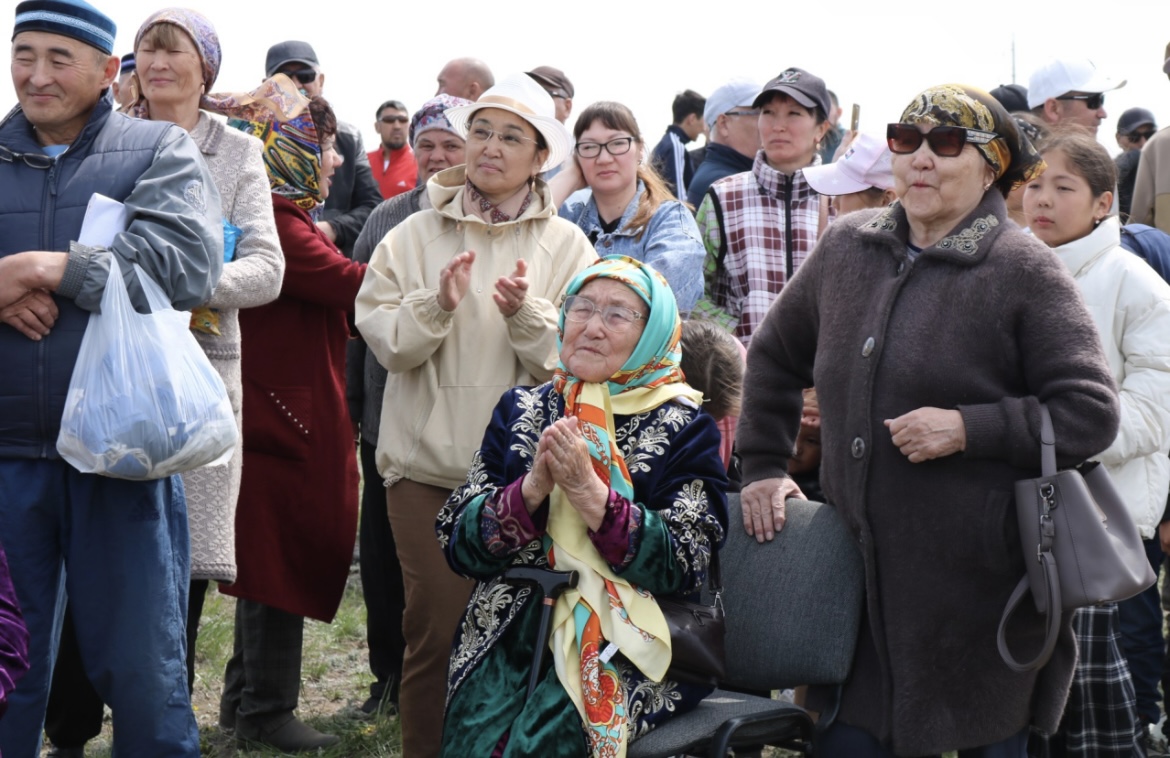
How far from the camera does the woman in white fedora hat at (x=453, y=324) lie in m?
4.18

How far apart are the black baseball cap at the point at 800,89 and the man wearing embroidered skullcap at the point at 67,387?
2.62 meters

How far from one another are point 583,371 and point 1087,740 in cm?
226

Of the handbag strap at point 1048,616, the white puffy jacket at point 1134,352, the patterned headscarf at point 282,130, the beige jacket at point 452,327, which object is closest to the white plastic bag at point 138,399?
the beige jacket at point 452,327

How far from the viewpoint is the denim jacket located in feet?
15.8

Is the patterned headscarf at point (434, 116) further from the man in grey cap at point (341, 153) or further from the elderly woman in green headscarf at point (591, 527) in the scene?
the elderly woman in green headscarf at point (591, 527)

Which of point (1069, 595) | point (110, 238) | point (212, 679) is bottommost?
point (212, 679)

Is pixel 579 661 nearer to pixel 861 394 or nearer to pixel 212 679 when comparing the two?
pixel 861 394

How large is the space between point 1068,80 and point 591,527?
4.97 meters

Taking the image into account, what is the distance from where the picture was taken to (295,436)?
490 cm

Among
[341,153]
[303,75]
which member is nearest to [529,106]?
→ [341,153]

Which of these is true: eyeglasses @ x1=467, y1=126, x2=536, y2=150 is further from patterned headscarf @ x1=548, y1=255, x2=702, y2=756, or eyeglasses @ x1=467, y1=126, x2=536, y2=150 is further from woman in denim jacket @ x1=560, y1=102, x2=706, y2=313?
patterned headscarf @ x1=548, y1=255, x2=702, y2=756

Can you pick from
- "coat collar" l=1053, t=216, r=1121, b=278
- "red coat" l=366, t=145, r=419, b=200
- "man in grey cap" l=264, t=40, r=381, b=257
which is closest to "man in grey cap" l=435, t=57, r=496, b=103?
"man in grey cap" l=264, t=40, r=381, b=257

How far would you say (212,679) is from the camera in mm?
5758

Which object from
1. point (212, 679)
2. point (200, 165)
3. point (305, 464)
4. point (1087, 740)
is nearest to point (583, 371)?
point (200, 165)
